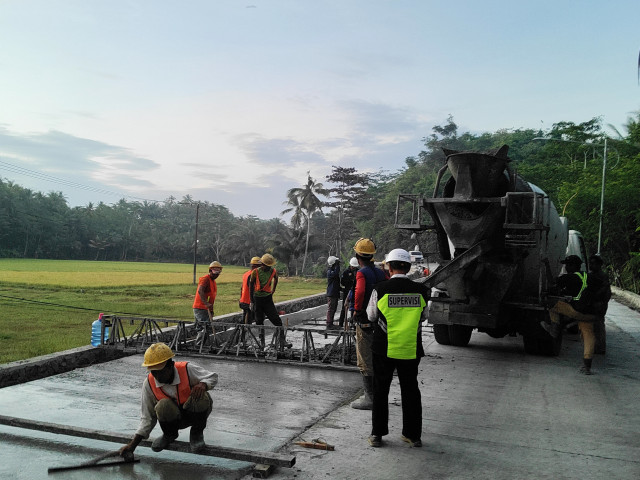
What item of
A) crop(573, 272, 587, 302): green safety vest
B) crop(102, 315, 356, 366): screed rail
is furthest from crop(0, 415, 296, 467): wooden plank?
crop(573, 272, 587, 302): green safety vest

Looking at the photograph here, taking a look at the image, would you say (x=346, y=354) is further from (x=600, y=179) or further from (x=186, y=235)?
(x=186, y=235)

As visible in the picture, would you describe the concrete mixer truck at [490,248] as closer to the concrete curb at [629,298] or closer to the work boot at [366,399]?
the work boot at [366,399]

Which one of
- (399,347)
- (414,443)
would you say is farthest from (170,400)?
(414,443)

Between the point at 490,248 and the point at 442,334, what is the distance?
96.4 inches

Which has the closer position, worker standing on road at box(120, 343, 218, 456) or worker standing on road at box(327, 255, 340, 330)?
worker standing on road at box(120, 343, 218, 456)

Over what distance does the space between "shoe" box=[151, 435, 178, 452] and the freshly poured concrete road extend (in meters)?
0.15

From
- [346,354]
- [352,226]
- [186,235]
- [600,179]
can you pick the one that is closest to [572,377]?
[346,354]

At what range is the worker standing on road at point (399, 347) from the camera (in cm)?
510

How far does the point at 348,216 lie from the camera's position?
71500 mm

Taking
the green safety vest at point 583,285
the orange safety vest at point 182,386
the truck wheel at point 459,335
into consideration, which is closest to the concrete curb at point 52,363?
the orange safety vest at point 182,386

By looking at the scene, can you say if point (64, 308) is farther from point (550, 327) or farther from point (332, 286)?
point (550, 327)

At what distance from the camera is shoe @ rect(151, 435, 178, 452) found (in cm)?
475

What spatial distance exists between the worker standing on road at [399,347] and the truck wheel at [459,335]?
5.96 meters

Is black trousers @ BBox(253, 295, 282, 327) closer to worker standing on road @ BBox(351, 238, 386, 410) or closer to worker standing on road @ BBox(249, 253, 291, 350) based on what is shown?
worker standing on road @ BBox(249, 253, 291, 350)
